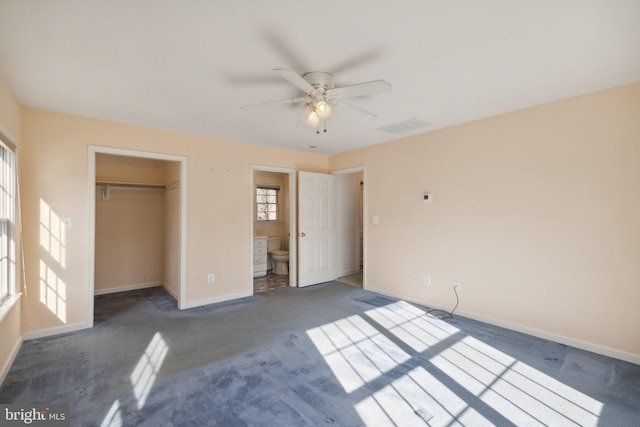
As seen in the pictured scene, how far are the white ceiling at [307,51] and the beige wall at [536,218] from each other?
0.38 metres

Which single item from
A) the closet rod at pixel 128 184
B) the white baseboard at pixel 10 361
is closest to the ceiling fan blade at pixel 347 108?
the white baseboard at pixel 10 361

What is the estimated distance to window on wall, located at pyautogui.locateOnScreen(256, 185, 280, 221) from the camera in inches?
264

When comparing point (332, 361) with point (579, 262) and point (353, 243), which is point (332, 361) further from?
point (353, 243)

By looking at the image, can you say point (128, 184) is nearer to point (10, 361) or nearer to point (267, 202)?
point (267, 202)

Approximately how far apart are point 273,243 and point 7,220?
4372mm

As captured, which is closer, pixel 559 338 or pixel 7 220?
pixel 7 220

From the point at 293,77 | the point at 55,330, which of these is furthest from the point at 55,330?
the point at 293,77

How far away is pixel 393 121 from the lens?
3.65 m

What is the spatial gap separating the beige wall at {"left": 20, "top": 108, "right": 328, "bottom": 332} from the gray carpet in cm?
58

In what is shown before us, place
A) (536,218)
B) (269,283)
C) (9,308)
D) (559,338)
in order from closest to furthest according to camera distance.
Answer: (9,308) → (559,338) → (536,218) → (269,283)

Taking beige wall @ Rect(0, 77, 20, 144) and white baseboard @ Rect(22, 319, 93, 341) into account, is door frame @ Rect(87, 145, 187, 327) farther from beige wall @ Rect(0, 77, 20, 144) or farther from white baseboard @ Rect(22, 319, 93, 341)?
beige wall @ Rect(0, 77, 20, 144)

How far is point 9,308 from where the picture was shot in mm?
2482

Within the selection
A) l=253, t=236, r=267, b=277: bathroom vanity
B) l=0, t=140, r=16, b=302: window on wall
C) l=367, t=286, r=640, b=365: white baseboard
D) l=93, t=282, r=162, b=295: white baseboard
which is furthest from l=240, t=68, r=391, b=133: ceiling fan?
l=93, t=282, r=162, b=295: white baseboard

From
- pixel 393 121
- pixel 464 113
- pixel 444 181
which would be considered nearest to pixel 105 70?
pixel 393 121
